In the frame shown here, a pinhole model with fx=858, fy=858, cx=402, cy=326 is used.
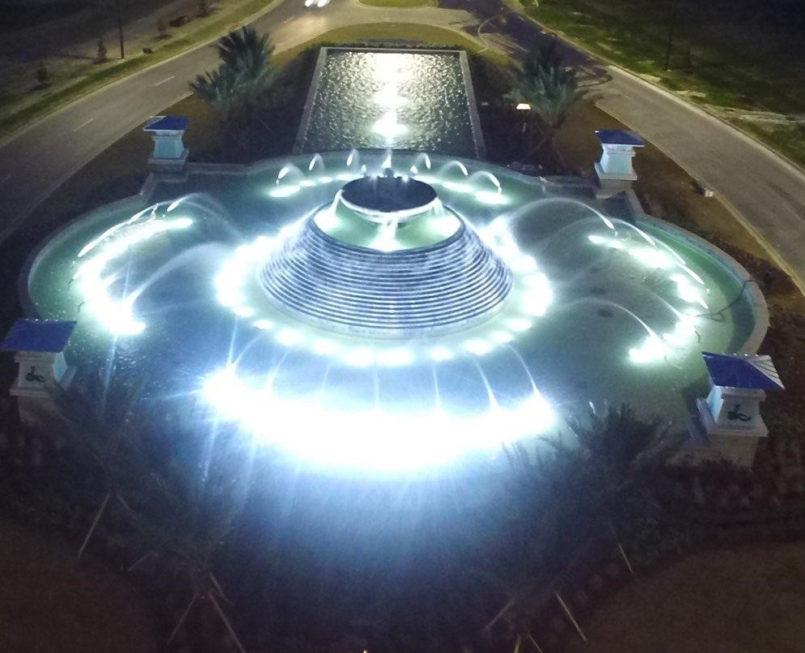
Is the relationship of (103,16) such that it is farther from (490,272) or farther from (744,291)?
(744,291)

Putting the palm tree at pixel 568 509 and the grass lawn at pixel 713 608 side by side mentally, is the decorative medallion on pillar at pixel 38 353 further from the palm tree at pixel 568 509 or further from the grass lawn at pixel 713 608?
the grass lawn at pixel 713 608

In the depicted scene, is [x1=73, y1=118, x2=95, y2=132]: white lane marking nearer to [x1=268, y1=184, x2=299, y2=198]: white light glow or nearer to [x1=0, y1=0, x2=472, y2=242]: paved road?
[x1=0, y1=0, x2=472, y2=242]: paved road

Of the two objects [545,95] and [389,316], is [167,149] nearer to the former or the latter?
[389,316]

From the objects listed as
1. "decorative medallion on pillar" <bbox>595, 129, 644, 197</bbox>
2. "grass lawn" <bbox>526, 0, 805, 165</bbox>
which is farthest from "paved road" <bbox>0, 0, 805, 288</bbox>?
"decorative medallion on pillar" <bbox>595, 129, 644, 197</bbox>

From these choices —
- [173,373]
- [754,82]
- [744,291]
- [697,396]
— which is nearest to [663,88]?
[754,82]

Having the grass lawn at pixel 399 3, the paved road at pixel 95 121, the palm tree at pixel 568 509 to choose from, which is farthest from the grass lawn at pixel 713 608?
the grass lawn at pixel 399 3

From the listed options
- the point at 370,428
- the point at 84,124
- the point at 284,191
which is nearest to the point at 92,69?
the point at 84,124
